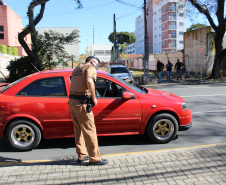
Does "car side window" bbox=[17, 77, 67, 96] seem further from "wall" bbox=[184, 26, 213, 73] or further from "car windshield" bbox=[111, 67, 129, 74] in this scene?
"wall" bbox=[184, 26, 213, 73]

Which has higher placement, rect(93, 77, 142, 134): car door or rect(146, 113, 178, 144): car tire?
rect(93, 77, 142, 134): car door

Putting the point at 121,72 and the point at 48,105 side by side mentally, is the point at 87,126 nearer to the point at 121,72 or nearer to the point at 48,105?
the point at 48,105

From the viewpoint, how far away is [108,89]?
15.9 ft

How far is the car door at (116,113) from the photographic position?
14.9ft

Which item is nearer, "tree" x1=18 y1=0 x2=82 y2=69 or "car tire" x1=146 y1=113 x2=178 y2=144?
"car tire" x1=146 y1=113 x2=178 y2=144

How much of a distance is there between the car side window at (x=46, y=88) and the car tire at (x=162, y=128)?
6.09 feet

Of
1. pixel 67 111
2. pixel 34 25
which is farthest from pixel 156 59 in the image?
pixel 67 111

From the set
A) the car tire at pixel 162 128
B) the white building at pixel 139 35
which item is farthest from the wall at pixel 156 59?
the white building at pixel 139 35

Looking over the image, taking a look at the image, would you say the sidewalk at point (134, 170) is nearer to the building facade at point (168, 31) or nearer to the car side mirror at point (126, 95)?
the car side mirror at point (126, 95)

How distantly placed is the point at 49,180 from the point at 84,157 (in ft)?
2.35

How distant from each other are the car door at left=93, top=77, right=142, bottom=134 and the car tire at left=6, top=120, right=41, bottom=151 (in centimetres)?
120

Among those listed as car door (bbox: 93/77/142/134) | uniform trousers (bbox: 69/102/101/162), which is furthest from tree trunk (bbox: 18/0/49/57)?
uniform trousers (bbox: 69/102/101/162)

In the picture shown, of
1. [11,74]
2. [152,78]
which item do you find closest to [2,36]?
[11,74]

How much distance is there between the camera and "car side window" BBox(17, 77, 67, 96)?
4.57 meters
